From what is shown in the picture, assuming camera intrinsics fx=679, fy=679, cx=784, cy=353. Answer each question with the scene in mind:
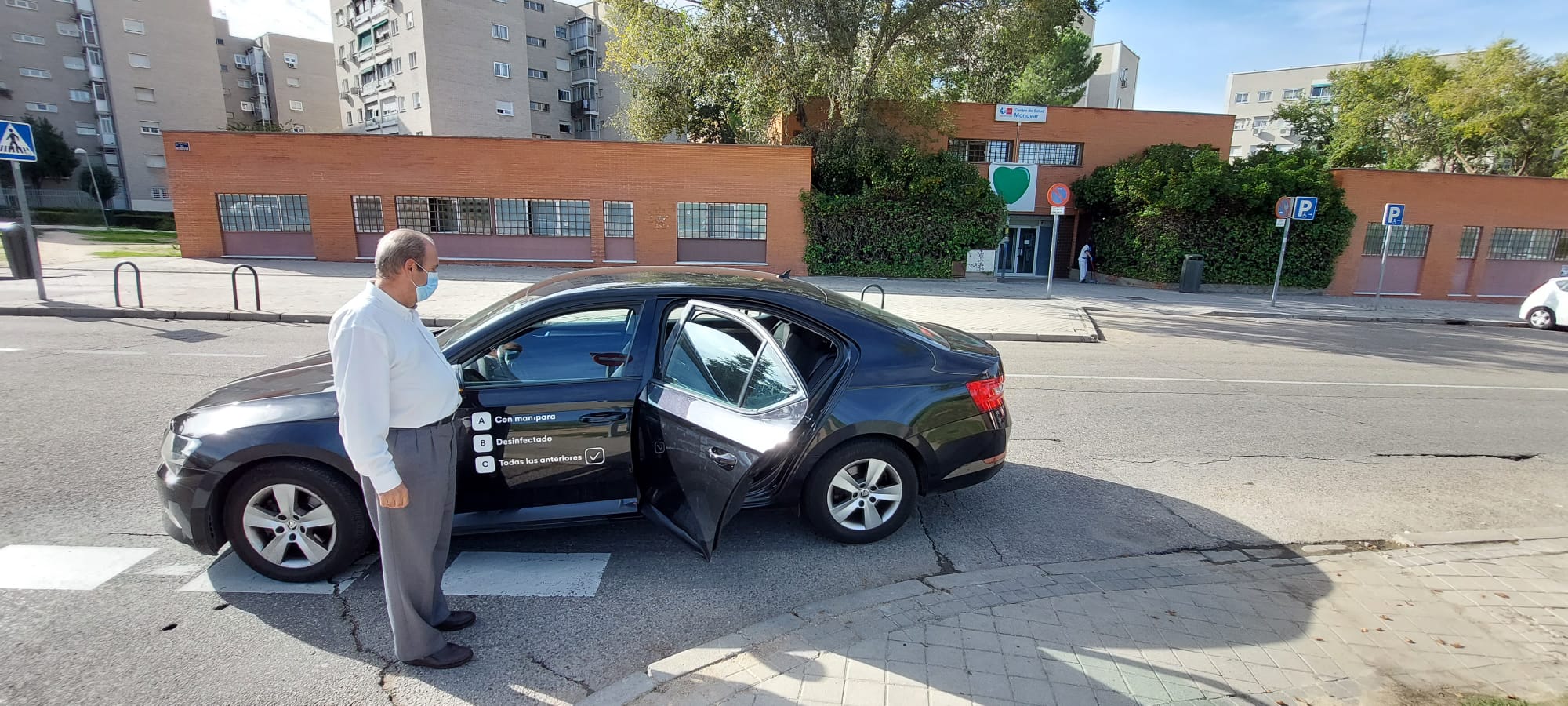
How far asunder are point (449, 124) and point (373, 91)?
9.56 meters

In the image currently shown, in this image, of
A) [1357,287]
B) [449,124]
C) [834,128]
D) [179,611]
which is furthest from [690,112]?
[449,124]

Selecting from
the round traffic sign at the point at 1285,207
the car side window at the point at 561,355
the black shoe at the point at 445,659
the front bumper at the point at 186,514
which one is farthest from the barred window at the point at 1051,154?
the front bumper at the point at 186,514

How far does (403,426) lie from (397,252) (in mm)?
618

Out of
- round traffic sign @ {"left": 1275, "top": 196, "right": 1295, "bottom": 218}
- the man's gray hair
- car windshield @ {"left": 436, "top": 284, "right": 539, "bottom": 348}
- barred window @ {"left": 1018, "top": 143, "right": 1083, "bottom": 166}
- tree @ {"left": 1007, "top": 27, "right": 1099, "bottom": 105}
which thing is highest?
tree @ {"left": 1007, "top": 27, "right": 1099, "bottom": 105}

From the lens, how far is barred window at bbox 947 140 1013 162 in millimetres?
25172

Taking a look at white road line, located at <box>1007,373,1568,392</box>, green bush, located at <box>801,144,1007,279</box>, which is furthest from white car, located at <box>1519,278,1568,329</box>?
green bush, located at <box>801,144,1007,279</box>

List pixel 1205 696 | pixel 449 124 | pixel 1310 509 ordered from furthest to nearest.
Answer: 1. pixel 449 124
2. pixel 1310 509
3. pixel 1205 696

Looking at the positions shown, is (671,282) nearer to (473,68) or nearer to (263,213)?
(263,213)

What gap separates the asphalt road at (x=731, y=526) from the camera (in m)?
2.79

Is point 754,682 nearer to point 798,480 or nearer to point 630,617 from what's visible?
point 630,617

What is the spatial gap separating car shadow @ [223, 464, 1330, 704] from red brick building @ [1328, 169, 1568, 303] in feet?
80.4

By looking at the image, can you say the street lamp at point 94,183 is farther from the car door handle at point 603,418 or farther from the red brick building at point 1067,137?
the car door handle at point 603,418

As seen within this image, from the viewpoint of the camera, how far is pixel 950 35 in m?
19.0

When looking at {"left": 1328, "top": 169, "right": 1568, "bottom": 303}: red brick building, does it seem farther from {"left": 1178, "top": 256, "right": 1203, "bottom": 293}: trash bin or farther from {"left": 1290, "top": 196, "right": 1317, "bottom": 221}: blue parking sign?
{"left": 1290, "top": 196, "right": 1317, "bottom": 221}: blue parking sign
